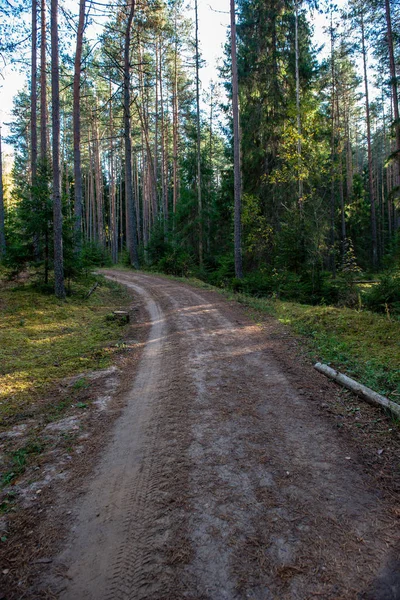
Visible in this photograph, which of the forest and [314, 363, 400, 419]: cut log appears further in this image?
the forest

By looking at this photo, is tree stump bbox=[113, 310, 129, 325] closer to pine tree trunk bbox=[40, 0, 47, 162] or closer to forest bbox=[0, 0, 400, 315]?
forest bbox=[0, 0, 400, 315]

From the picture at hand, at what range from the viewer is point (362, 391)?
4.77m

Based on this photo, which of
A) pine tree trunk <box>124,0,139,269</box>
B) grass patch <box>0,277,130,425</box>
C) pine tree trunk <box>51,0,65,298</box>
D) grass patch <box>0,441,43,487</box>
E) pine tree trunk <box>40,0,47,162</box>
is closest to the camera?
grass patch <box>0,441,43,487</box>

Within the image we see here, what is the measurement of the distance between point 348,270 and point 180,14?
82.8ft

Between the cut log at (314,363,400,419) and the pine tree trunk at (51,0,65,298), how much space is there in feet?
30.9

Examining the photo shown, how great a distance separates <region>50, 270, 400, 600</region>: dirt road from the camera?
2.17 metres

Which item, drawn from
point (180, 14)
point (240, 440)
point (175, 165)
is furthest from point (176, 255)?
point (240, 440)

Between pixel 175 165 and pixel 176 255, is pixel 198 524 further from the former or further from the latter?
pixel 175 165

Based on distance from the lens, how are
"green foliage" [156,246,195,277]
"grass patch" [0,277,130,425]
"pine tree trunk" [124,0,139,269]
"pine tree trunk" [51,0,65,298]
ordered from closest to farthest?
"grass patch" [0,277,130,425] → "pine tree trunk" [51,0,65,298] → "pine tree trunk" [124,0,139,269] → "green foliage" [156,246,195,277]

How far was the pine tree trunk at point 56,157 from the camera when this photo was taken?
11.1 meters

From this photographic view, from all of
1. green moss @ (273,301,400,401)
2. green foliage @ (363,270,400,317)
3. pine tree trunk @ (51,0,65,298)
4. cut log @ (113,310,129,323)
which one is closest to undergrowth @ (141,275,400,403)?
green moss @ (273,301,400,401)

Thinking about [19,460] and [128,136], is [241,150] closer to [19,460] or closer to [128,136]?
[128,136]

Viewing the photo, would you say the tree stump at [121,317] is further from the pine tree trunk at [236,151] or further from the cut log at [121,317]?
the pine tree trunk at [236,151]

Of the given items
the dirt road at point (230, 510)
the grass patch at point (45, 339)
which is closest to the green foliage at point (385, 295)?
the dirt road at point (230, 510)
